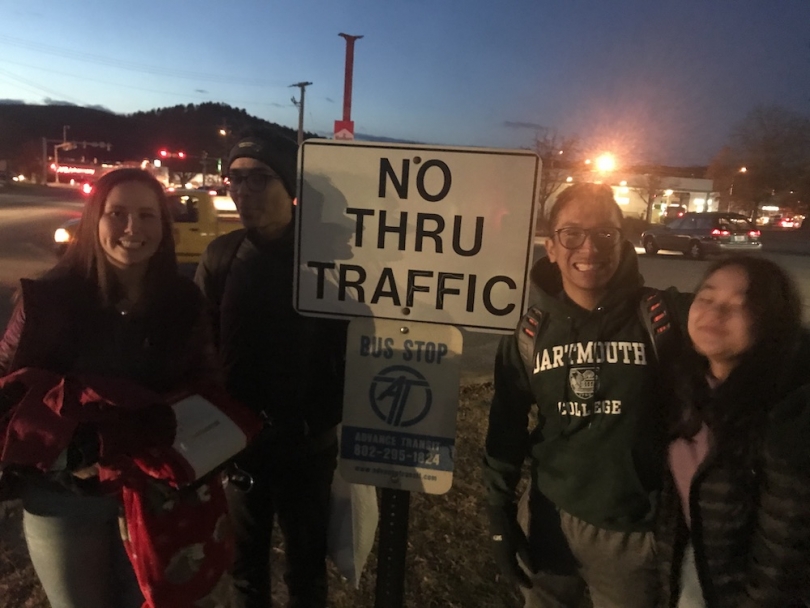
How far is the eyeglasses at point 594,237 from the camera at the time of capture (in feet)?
6.27

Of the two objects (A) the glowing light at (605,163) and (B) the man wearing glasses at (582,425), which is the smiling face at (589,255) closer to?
(B) the man wearing glasses at (582,425)

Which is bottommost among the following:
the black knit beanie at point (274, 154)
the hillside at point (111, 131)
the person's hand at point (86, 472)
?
the person's hand at point (86, 472)

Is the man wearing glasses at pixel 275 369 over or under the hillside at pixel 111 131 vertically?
under

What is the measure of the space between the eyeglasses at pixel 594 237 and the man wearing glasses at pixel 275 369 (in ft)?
3.00

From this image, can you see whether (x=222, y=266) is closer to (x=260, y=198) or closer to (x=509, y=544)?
(x=260, y=198)

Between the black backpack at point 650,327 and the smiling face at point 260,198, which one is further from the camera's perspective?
the smiling face at point 260,198

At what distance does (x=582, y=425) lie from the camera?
1889 millimetres

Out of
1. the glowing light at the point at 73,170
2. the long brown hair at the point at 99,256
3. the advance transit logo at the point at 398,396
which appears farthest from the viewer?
the glowing light at the point at 73,170

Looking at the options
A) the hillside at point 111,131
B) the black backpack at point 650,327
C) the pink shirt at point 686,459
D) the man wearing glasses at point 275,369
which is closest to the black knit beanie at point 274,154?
the man wearing glasses at point 275,369

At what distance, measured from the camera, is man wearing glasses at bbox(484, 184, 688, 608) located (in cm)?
183

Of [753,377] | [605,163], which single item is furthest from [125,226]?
[605,163]

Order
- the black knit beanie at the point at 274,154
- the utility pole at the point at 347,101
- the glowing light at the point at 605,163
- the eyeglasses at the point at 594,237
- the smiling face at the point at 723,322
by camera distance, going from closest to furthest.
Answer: the smiling face at the point at 723,322, the eyeglasses at the point at 594,237, the black knit beanie at the point at 274,154, the utility pole at the point at 347,101, the glowing light at the point at 605,163

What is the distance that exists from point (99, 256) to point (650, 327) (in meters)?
1.77

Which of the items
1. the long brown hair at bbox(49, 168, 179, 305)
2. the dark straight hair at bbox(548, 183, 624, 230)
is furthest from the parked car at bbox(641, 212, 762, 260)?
the long brown hair at bbox(49, 168, 179, 305)
